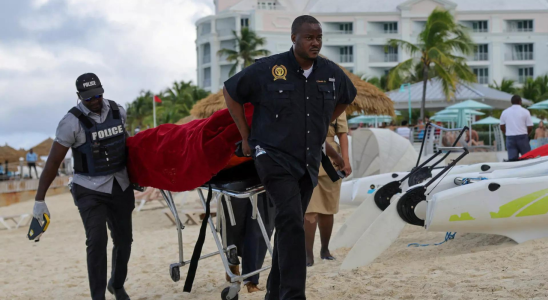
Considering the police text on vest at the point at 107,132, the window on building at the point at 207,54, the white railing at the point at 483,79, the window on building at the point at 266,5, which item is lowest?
the police text on vest at the point at 107,132

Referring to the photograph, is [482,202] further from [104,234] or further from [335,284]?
[104,234]

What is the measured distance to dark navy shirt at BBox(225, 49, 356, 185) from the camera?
3.82m

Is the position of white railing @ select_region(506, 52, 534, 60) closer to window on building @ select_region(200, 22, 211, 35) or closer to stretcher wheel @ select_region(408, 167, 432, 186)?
window on building @ select_region(200, 22, 211, 35)

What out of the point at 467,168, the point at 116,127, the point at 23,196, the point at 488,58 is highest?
the point at 488,58

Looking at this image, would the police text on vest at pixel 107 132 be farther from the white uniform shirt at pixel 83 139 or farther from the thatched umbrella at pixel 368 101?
the thatched umbrella at pixel 368 101

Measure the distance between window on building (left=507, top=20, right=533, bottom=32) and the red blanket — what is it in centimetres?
6910

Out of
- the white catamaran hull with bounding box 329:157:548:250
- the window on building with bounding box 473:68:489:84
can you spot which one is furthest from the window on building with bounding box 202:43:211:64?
the white catamaran hull with bounding box 329:157:548:250

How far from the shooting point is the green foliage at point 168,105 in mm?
55906

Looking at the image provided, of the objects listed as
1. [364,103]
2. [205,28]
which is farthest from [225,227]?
[205,28]

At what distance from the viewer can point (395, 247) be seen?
23.2 ft

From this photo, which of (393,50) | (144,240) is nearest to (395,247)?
(144,240)

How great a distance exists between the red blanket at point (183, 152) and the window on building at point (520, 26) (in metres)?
69.1

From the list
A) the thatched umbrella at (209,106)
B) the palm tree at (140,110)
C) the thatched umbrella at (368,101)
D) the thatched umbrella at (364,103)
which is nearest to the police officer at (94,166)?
the thatched umbrella at (364,103)

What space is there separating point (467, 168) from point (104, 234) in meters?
4.68
